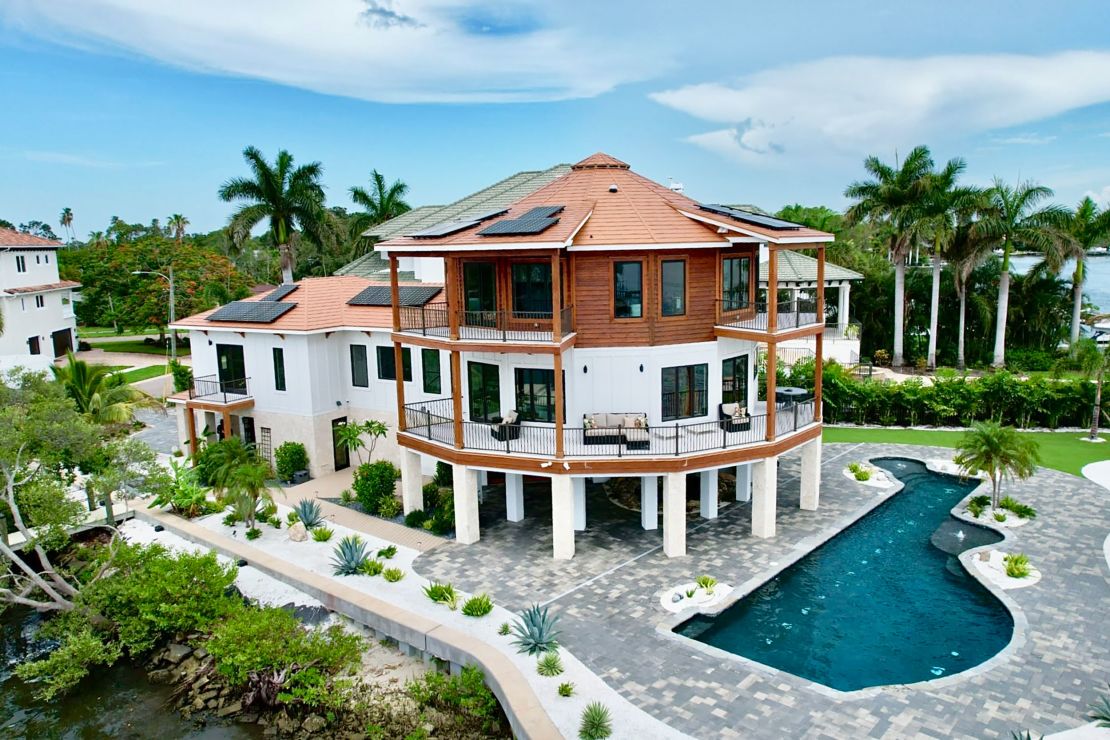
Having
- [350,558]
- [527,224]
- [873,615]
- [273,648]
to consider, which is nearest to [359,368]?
[350,558]

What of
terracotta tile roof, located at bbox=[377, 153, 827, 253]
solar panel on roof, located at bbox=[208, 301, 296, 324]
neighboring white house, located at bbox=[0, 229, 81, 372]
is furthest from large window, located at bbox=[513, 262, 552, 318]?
neighboring white house, located at bbox=[0, 229, 81, 372]

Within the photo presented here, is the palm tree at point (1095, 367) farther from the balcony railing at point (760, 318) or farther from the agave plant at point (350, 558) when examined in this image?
the agave plant at point (350, 558)

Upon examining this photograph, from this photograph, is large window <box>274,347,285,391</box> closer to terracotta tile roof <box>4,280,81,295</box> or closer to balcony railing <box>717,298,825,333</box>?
balcony railing <box>717,298,825,333</box>

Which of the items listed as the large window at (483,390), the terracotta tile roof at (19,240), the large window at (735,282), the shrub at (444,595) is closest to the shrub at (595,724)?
the shrub at (444,595)

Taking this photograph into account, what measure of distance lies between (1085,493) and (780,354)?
17900 mm

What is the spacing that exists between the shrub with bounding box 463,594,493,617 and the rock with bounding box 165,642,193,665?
648 centimetres

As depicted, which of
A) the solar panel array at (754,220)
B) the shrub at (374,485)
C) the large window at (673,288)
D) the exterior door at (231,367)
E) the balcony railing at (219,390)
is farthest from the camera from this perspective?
the exterior door at (231,367)

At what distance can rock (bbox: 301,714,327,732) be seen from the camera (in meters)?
14.7

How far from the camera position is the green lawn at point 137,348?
54.4 m

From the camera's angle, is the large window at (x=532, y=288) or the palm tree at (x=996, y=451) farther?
the palm tree at (x=996, y=451)

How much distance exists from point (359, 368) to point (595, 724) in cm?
1752

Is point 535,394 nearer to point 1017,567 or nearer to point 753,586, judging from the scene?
point 753,586

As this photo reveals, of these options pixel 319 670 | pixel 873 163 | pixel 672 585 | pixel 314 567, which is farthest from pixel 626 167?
pixel 873 163

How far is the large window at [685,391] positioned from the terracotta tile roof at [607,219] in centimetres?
357
